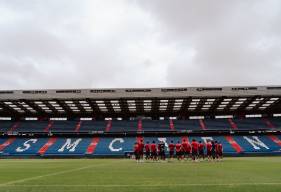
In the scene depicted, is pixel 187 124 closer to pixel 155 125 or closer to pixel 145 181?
pixel 155 125

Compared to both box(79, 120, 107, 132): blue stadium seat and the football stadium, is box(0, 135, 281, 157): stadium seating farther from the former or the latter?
box(79, 120, 107, 132): blue stadium seat

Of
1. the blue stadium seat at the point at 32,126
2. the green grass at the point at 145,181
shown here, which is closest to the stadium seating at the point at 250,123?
the blue stadium seat at the point at 32,126

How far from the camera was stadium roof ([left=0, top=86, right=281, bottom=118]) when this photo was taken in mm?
41281

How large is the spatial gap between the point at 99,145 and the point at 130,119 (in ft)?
27.2

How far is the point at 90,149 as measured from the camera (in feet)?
145

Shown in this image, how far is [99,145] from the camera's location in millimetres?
46188

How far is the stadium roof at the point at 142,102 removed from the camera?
41.3 meters

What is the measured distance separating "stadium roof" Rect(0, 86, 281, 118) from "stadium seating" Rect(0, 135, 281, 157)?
378 centimetres

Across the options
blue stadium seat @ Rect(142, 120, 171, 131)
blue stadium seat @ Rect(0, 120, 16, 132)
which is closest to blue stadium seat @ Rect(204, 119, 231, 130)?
blue stadium seat @ Rect(142, 120, 171, 131)

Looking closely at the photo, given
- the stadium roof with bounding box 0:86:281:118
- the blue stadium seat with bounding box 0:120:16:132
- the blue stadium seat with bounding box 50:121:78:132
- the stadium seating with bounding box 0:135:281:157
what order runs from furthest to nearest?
the blue stadium seat with bounding box 0:120:16:132, the blue stadium seat with bounding box 50:121:78:132, the stadium seating with bounding box 0:135:281:157, the stadium roof with bounding box 0:86:281:118

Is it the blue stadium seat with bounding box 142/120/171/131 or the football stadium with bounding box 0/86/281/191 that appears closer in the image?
the football stadium with bounding box 0/86/281/191

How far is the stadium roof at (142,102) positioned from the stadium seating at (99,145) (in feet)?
12.4

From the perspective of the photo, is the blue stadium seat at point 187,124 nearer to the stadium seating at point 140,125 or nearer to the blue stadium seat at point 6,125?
the stadium seating at point 140,125

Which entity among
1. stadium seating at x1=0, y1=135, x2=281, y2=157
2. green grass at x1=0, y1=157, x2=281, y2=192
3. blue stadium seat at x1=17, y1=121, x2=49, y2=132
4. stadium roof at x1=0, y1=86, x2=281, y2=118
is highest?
stadium roof at x1=0, y1=86, x2=281, y2=118
